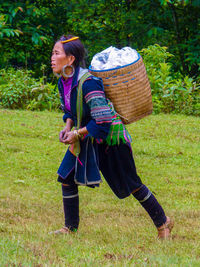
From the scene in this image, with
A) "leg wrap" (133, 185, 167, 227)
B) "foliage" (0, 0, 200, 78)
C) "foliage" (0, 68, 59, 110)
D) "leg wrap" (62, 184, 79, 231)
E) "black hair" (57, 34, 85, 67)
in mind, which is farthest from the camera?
"foliage" (0, 0, 200, 78)

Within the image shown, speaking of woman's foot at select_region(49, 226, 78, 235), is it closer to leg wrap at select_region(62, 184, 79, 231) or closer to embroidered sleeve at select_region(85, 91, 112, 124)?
leg wrap at select_region(62, 184, 79, 231)

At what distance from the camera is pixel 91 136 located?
12.4 ft

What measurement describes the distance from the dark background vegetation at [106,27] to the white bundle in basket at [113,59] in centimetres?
955

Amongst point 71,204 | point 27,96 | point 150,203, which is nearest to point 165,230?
point 150,203

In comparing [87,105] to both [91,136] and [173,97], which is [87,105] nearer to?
[91,136]

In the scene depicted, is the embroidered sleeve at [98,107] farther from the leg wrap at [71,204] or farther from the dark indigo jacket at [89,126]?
the leg wrap at [71,204]

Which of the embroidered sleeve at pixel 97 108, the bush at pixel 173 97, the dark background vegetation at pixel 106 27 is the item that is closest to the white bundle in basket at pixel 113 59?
the embroidered sleeve at pixel 97 108

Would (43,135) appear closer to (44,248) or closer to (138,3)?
(44,248)

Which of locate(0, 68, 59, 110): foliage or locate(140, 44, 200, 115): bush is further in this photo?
locate(0, 68, 59, 110): foliage

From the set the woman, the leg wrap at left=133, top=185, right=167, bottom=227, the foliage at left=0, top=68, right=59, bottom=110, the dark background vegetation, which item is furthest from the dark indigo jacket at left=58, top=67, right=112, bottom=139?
the dark background vegetation

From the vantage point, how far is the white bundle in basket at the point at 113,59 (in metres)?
3.73

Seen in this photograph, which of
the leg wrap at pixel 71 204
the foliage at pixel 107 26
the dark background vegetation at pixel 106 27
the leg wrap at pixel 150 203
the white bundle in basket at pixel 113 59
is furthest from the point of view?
the foliage at pixel 107 26

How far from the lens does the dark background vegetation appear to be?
14.6 metres

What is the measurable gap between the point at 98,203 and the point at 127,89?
215cm
